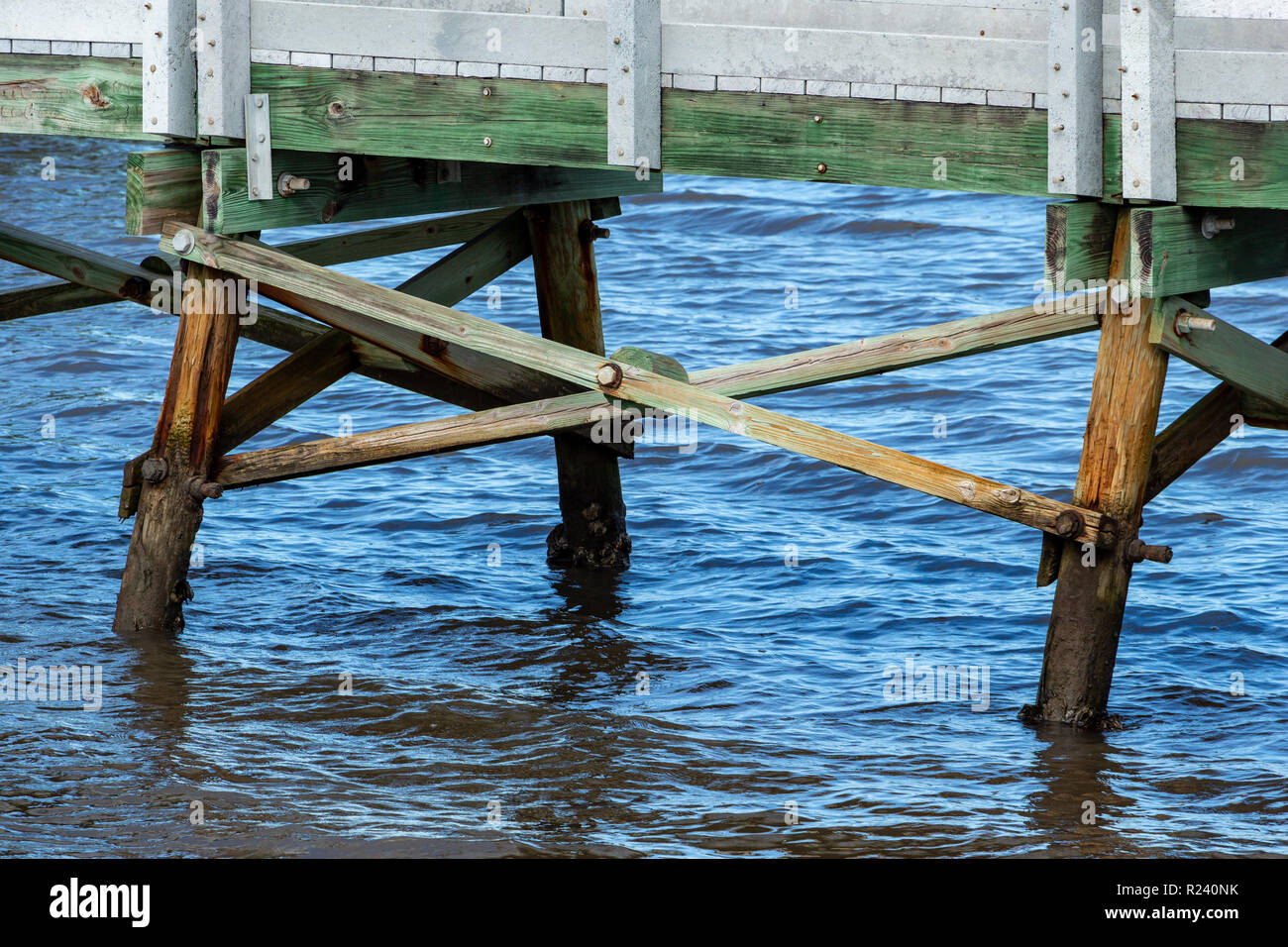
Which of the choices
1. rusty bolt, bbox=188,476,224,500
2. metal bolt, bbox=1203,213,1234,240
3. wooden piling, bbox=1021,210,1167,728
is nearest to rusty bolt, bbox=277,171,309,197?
rusty bolt, bbox=188,476,224,500

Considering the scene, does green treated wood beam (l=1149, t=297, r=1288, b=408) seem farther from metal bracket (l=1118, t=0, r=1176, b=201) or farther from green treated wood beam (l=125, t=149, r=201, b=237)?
green treated wood beam (l=125, t=149, r=201, b=237)

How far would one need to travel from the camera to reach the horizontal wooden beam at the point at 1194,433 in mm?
6707

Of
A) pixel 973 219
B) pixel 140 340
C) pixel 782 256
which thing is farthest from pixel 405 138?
pixel 973 219

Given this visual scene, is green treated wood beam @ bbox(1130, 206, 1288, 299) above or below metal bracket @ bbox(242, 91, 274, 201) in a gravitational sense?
below

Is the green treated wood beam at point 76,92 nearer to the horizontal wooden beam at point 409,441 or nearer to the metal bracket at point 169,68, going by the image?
the metal bracket at point 169,68

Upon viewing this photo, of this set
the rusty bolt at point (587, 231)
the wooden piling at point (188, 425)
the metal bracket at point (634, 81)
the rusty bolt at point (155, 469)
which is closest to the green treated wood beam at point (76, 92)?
the wooden piling at point (188, 425)

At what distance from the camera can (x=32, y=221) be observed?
675 inches

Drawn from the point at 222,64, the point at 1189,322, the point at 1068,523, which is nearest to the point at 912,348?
the point at 1068,523

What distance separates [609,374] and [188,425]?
1.84 m

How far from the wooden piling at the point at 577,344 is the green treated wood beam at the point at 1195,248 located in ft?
Answer: 9.84

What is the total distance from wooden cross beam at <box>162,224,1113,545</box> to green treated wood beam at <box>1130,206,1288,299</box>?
2.84ft

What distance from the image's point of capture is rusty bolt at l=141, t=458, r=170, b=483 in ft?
22.5

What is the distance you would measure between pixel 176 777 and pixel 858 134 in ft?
10.7

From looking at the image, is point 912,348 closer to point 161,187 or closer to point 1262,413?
point 1262,413
